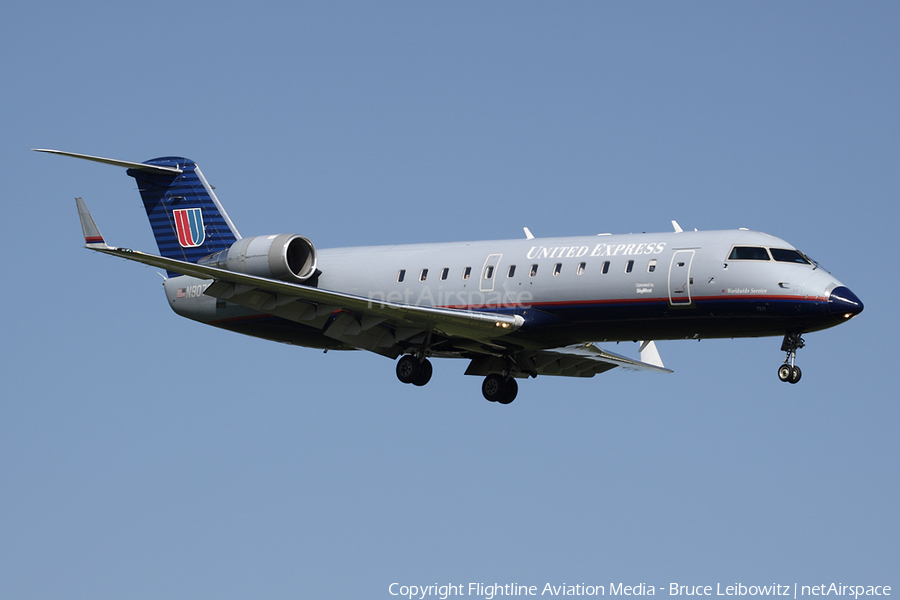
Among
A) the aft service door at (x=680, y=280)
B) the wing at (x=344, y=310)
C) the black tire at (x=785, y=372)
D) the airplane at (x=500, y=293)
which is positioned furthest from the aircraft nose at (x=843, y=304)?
the wing at (x=344, y=310)

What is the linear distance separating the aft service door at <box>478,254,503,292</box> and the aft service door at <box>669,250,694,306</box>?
4.17 metres

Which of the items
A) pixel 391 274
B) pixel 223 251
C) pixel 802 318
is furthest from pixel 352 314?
pixel 802 318

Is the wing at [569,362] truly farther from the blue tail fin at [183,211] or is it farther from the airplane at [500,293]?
the blue tail fin at [183,211]

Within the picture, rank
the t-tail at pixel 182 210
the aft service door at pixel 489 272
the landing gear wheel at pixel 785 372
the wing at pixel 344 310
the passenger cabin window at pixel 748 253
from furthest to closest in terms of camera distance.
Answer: the t-tail at pixel 182 210 < the aft service door at pixel 489 272 < the wing at pixel 344 310 < the passenger cabin window at pixel 748 253 < the landing gear wheel at pixel 785 372

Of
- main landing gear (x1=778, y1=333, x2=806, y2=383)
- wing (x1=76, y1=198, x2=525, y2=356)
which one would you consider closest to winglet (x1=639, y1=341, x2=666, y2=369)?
wing (x1=76, y1=198, x2=525, y2=356)

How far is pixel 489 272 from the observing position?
2784 centimetres

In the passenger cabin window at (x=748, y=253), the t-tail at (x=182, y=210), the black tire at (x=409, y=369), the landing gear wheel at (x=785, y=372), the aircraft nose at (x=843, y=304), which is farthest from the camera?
the t-tail at (x=182, y=210)

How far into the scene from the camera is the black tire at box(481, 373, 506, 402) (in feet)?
101

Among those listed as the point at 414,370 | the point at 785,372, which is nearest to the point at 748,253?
the point at 785,372

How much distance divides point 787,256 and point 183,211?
52.9ft

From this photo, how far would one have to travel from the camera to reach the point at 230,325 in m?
31.7

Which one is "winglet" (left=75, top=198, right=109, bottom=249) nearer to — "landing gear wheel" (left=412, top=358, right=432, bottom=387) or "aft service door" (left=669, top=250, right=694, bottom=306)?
"landing gear wheel" (left=412, top=358, right=432, bottom=387)

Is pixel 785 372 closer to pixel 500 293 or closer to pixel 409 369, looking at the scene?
pixel 500 293

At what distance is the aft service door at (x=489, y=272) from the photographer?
27719mm
